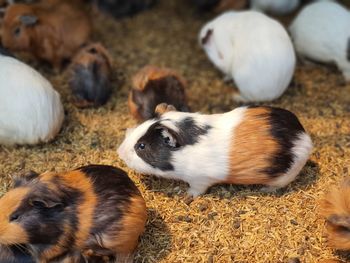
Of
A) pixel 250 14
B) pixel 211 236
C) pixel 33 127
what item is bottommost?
pixel 211 236

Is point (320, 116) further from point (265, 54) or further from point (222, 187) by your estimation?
point (222, 187)

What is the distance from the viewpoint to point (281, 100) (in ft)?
12.4

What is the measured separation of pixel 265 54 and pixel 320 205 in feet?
4.16

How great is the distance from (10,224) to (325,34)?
281cm

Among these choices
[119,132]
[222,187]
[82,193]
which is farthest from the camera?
[119,132]

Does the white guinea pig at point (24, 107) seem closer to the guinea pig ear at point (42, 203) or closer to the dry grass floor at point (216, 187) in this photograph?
the dry grass floor at point (216, 187)

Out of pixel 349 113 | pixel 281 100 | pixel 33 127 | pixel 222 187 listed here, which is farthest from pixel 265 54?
pixel 33 127

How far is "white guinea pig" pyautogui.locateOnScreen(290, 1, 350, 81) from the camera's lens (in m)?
3.89

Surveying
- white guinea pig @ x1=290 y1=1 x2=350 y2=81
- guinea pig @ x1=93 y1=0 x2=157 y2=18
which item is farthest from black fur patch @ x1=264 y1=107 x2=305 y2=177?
guinea pig @ x1=93 y1=0 x2=157 y2=18

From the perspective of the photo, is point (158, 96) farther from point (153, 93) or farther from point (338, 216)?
point (338, 216)

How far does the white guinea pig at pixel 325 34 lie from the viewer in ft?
12.8

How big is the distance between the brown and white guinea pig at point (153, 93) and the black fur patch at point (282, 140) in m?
0.79

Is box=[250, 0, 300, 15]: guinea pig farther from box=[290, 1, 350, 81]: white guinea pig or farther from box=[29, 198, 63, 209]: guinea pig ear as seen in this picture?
box=[29, 198, 63, 209]: guinea pig ear

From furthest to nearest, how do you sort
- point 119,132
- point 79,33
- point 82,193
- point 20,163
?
point 79,33
point 119,132
point 20,163
point 82,193
